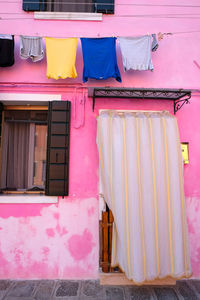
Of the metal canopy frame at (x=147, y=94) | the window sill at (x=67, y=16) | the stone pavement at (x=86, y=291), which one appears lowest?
the stone pavement at (x=86, y=291)

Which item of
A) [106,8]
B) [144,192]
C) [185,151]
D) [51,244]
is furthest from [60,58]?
[51,244]

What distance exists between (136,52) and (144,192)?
2523mm

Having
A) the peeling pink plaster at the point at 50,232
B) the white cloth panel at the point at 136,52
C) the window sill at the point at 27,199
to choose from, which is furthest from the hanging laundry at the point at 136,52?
the peeling pink plaster at the point at 50,232

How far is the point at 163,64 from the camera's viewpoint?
159 inches

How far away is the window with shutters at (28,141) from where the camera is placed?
3.83 m

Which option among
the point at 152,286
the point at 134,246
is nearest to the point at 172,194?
the point at 134,246

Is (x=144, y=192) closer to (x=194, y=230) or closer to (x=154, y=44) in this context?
(x=194, y=230)

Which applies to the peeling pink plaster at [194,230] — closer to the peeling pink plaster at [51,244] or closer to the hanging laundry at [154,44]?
the peeling pink plaster at [51,244]

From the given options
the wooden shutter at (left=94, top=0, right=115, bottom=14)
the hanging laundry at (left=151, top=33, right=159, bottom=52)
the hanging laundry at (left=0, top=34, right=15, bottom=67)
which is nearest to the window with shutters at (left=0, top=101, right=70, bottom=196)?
the hanging laundry at (left=0, top=34, right=15, bottom=67)

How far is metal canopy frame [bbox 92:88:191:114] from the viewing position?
349 centimetres

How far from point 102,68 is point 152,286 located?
3.91m

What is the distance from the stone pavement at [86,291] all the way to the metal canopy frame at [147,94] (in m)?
3.15

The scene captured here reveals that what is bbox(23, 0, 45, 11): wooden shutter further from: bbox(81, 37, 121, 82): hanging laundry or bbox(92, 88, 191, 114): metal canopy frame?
bbox(92, 88, 191, 114): metal canopy frame

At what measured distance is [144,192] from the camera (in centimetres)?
340
